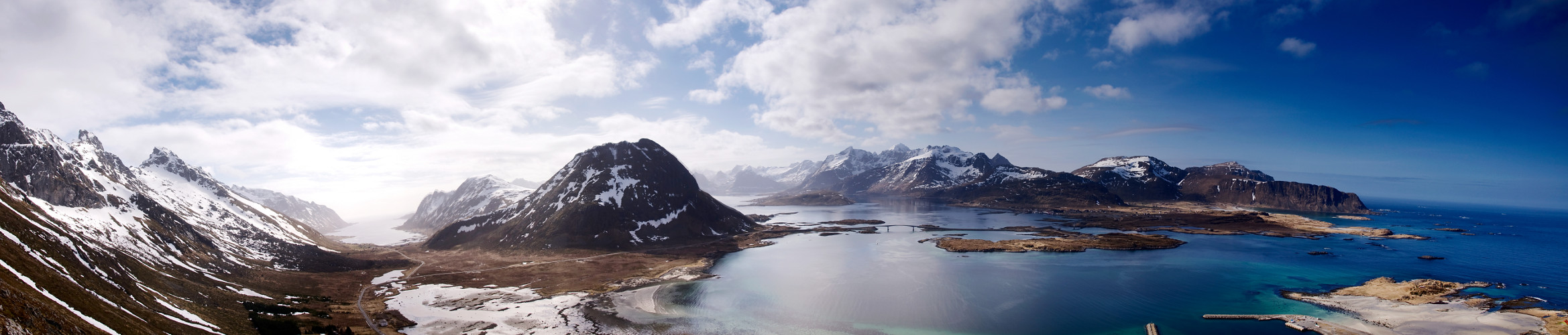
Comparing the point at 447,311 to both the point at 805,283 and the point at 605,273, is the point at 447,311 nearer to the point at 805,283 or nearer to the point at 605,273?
the point at 605,273

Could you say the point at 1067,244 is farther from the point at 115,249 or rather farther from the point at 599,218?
the point at 115,249

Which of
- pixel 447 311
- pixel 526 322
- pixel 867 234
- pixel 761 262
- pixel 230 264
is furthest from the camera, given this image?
pixel 867 234

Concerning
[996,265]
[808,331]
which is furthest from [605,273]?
[996,265]

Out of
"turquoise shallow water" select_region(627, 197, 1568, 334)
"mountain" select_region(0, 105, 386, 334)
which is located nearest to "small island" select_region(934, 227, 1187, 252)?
"turquoise shallow water" select_region(627, 197, 1568, 334)

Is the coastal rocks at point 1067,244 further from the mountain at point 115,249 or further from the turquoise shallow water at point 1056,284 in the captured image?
the mountain at point 115,249

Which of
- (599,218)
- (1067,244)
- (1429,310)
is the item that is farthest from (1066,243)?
(599,218)

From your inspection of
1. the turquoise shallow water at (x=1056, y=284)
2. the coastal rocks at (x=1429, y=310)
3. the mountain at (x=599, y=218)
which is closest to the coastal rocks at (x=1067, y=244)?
the turquoise shallow water at (x=1056, y=284)

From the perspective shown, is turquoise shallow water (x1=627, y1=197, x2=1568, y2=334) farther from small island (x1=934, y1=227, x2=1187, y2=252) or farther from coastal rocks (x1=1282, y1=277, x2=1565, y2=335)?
small island (x1=934, y1=227, x2=1187, y2=252)
